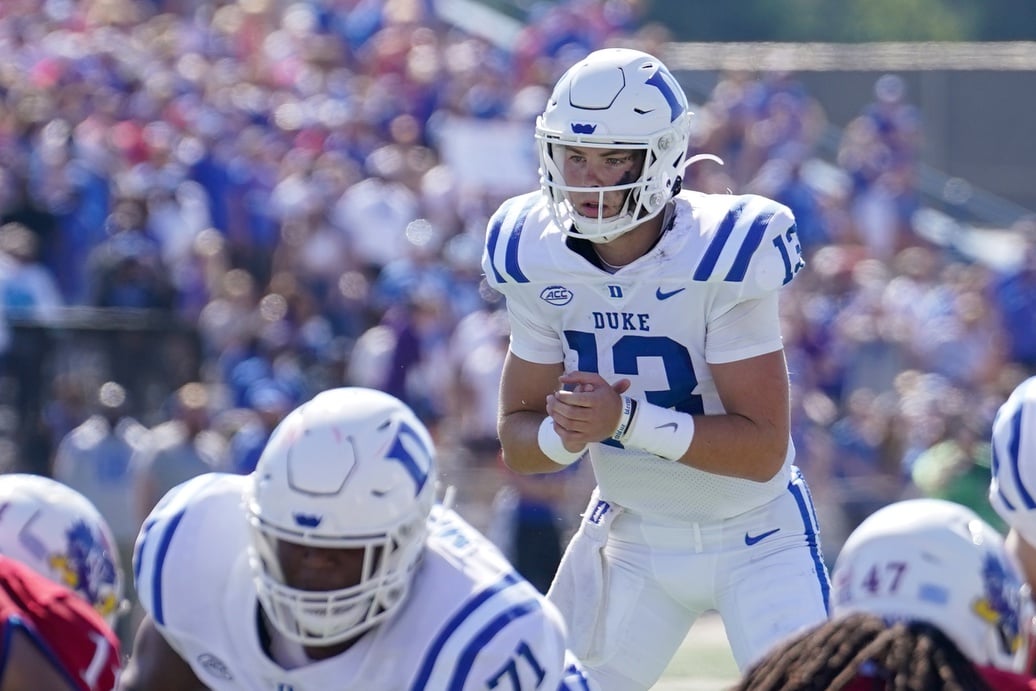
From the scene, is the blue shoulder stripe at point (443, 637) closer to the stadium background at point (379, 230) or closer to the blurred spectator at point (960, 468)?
the stadium background at point (379, 230)

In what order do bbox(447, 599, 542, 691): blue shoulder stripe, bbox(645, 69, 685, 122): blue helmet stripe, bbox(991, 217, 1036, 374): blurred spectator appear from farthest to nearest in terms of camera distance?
bbox(991, 217, 1036, 374): blurred spectator
bbox(645, 69, 685, 122): blue helmet stripe
bbox(447, 599, 542, 691): blue shoulder stripe

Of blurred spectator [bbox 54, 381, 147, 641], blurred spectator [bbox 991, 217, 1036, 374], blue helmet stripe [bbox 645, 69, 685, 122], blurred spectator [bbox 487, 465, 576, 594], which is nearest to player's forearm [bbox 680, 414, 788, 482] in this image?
blue helmet stripe [bbox 645, 69, 685, 122]

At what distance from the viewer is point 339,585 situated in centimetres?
310

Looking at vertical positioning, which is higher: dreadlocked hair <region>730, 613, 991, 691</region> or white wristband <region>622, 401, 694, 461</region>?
dreadlocked hair <region>730, 613, 991, 691</region>

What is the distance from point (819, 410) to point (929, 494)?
A: 129 cm

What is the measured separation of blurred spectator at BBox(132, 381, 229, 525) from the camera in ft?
28.6

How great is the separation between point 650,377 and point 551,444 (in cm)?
28

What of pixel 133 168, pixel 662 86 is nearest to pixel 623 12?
pixel 133 168

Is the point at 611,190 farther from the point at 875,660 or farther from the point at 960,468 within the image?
the point at 960,468

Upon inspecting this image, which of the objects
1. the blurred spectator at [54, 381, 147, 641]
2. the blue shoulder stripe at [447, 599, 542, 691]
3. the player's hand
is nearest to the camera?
the blue shoulder stripe at [447, 599, 542, 691]

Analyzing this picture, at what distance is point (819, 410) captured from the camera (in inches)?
400

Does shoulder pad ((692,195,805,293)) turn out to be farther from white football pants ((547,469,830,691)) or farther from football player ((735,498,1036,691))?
football player ((735,498,1036,691))

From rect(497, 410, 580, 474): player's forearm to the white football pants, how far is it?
227 mm

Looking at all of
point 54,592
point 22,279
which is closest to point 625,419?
point 54,592
